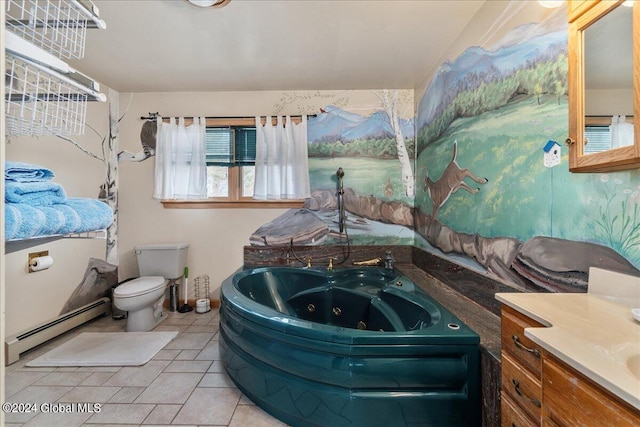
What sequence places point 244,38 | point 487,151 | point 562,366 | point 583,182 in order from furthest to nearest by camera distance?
point 244,38 < point 487,151 < point 583,182 < point 562,366

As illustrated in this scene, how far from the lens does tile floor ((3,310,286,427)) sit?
1519 mm

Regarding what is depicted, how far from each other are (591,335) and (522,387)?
0.99 ft

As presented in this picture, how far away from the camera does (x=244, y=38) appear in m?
2.09

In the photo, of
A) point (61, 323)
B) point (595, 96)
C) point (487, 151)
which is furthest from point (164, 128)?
point (595, 96)

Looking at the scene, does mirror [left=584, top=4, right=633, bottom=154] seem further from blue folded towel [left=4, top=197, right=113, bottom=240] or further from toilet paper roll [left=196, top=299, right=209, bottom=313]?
toilet paper roll [left=196, top=299, right=209, bottom=313]

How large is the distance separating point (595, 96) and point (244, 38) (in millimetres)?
2120

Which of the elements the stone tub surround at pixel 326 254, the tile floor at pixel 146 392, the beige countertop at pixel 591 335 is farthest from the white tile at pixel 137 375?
the beige countertop at pixel 591 335

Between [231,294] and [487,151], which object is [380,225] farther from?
[231,294]

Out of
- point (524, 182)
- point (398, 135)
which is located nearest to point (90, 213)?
point (524, 182)

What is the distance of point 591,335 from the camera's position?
0.73 m

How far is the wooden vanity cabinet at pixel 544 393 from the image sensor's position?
586 millimetres

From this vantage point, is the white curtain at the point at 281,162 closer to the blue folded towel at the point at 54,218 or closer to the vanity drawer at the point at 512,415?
the blue folded towel at the point at 54,218

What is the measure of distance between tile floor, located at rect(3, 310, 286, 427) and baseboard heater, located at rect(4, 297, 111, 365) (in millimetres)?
67

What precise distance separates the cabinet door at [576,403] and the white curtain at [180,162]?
2.99 meters
